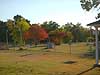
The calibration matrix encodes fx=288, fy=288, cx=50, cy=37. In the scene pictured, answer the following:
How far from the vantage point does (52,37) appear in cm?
8594

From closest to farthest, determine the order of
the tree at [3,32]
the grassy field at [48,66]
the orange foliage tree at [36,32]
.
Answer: the grassy field at [48,66] < the orange foliage tree at [36,32] < the tree at [3,32]

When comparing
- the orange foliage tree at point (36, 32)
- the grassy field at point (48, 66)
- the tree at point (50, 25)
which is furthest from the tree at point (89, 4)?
the tree at point (50, 25)

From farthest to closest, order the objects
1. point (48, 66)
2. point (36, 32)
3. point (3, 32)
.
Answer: point (3, 32), point (36, 32), point (48, 66)

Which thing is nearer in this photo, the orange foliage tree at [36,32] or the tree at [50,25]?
the orange foliage tree at [36,32]

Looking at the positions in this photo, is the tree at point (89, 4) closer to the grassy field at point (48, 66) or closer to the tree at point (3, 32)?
the grassy field at point (48, 66)

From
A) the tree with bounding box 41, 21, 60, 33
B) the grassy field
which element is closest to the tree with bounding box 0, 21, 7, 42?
the tree with bounding box 41, 21, 60, 33

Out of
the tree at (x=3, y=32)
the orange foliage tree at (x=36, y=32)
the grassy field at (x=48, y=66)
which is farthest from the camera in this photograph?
the tree at (x=3, y=32)

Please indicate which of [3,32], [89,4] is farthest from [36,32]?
[89,4]

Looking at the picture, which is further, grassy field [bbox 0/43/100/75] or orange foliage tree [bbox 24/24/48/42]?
orange foliage tree [bbox 24/24/48/42]

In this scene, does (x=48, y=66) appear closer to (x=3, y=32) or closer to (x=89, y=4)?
(x=89, y=4)

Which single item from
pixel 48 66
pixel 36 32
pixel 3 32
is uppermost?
pixel 3 32

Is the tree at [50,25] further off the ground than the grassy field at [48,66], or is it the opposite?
the tree at [50,25]

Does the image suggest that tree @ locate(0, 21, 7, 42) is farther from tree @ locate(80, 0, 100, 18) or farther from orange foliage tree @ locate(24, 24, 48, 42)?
tree @ locate(80, 0, 100, 18)

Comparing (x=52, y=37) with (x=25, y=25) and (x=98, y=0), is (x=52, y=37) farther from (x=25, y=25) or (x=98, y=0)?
(x=98, y=0)
